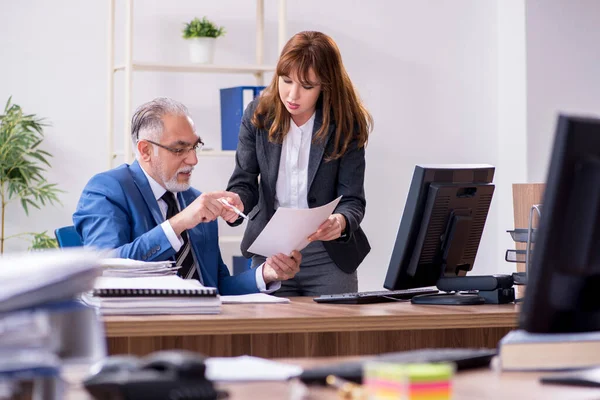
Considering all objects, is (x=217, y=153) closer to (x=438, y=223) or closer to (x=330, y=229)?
(x=330, y=229)

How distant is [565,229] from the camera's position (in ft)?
4.08

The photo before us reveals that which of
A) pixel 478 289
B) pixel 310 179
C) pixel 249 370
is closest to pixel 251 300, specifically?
pixel 478 289

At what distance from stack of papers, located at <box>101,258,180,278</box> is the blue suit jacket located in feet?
0.70

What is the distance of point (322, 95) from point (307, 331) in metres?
1.32

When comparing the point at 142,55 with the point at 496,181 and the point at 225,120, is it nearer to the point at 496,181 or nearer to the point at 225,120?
the point at 225,120

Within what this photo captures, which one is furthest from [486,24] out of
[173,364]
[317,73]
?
[173,364]

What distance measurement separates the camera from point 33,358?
1050mm

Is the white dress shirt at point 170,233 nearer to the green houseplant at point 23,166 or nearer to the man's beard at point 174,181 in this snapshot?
the man's beard at point 174,181

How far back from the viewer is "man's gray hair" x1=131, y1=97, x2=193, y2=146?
2859mm

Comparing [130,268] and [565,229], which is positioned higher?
[565,229]

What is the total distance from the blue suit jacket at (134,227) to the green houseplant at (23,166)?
150 cm

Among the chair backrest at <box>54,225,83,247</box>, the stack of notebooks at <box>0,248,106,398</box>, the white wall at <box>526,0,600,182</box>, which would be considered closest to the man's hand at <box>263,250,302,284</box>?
the chair backrest at <box>54,225,83,247</box>

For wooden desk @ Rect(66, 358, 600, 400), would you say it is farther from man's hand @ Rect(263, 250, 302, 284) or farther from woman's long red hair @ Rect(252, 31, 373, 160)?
woman's long red hair @ Rect(252, 31, 373, 160)

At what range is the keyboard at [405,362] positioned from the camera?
47.3 inches
